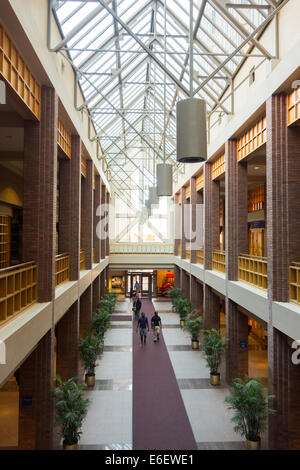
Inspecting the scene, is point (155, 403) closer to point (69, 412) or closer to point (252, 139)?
point (69, 412)

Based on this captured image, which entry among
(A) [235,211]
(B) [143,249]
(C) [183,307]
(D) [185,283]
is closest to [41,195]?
(A) [235,211]

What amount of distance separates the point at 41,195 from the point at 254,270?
6.59 m

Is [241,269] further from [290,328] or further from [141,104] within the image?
[141,104]

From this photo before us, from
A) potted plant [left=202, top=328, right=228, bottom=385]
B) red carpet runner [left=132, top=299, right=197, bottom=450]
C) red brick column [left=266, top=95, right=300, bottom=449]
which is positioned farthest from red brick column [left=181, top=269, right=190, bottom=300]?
red brick column [left=266, top=95, right=300, bottom=449]

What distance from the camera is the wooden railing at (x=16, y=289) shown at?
6250 millimetres

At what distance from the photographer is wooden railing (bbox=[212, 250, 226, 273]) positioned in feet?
50.7

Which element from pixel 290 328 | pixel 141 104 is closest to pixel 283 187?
pixel 290 328

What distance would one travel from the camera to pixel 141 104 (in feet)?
83.1

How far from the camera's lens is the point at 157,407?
1154cm

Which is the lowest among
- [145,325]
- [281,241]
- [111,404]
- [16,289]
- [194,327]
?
[111,404]

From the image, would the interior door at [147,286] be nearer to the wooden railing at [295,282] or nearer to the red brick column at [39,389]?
the red brick column at [39,389]

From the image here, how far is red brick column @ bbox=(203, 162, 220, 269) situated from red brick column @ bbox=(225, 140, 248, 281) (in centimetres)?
397

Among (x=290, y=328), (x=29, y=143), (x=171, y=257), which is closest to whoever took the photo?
(x=290, y=328)

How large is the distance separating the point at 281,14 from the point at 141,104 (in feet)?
56.5
